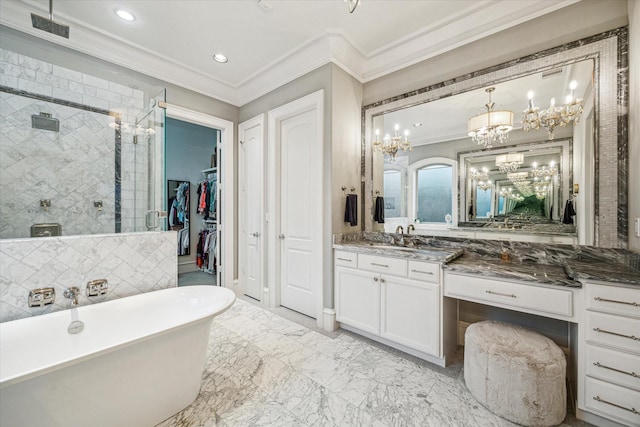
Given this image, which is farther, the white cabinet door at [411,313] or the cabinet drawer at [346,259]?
the cabinet drawer at [346,259]

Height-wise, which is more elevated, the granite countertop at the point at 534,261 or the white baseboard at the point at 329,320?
the granite countertop at the point at 534,261

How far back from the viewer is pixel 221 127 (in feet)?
11.7

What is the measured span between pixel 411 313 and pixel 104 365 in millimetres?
2061

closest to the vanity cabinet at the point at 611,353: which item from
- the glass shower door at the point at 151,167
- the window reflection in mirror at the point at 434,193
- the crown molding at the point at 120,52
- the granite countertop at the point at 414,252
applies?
the granite countertop at the point at 414,252

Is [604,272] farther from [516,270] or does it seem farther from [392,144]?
[392,144]

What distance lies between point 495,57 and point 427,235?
5.64ft

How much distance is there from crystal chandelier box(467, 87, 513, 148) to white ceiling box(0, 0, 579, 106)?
2.26 ft

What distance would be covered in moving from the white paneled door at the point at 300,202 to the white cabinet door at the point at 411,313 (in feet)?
2.57

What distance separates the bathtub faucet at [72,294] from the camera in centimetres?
169

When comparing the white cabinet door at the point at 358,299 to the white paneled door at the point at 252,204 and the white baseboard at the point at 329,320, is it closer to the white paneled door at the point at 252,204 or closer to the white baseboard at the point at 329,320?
the white baseboard at the point at 329,320

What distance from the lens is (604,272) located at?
58.0 inches

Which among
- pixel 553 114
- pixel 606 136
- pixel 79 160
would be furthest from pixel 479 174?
pixel 79 160

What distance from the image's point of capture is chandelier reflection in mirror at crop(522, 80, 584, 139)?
1.87 metres

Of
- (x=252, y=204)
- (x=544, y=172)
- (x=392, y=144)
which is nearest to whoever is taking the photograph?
(x=544, y=172)
